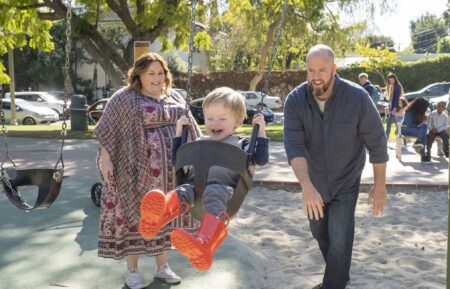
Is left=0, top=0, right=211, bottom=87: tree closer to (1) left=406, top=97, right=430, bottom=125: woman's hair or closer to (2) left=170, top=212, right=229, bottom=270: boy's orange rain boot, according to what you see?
(1) left=406, top=97, right=430, bottom=125: woman's hair

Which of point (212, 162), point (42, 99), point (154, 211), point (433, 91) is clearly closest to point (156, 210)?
point (154, 211)

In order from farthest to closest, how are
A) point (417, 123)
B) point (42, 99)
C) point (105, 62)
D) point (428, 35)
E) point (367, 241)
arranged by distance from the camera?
point (428, 35)
point (42, 99)
point (105, 62)
point (417, 123)
point (367, 241)

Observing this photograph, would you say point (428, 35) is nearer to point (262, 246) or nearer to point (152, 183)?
point (262, 246)

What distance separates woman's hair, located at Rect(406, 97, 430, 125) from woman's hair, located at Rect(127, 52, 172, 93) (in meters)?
7.87

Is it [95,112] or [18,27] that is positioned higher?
[18,27]

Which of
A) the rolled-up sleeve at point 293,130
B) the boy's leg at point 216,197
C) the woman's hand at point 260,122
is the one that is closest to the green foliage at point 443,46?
the rolled-up sleeve at point 293,130

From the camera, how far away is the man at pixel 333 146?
10.7 feet

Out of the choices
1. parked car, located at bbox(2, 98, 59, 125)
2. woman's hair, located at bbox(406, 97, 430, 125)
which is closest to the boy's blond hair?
woman's hair, located at bbox(406, 97, 430, 125)

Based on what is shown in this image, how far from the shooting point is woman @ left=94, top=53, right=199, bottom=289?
3729mm

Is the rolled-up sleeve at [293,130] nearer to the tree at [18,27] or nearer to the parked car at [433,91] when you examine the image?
the tree at [18,27]

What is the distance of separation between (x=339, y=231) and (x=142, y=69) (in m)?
1.59

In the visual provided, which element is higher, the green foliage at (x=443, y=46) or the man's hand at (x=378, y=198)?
the green foliage at (x=443, y=46)

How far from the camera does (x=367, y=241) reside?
18.0ft

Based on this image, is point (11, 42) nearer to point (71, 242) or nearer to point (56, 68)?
point (71, 242)
